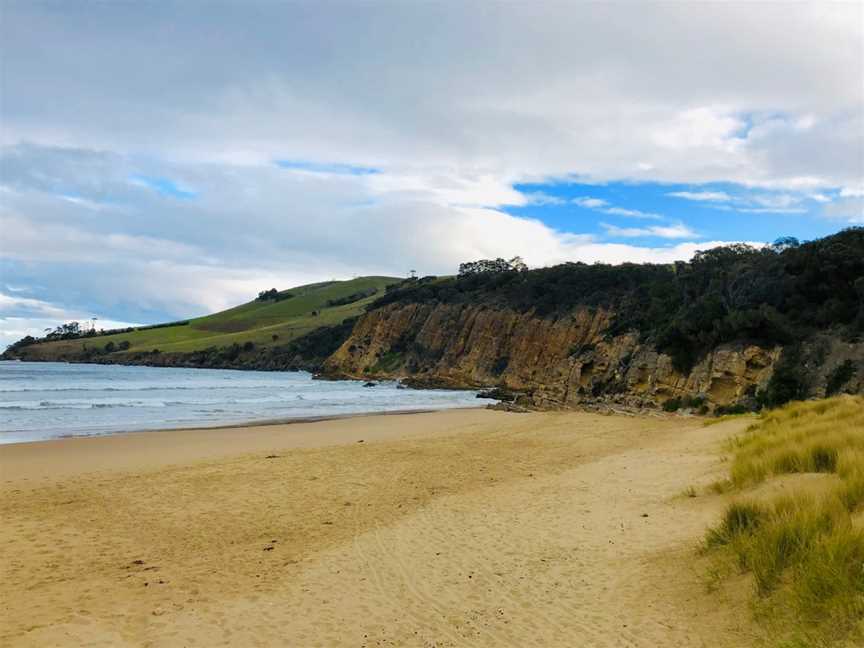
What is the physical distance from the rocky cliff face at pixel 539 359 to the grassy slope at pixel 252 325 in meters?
43.1

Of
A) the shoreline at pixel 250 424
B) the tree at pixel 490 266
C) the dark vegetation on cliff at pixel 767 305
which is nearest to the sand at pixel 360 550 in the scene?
the shoreline at pixel 250 424

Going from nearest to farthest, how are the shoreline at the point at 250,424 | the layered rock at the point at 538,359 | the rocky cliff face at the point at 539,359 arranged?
the shoreline at the point at 250,424 < the rocky cliff face at the point at 539,359 < the layered rock at the point at 538,359

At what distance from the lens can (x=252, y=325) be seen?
14638 cm

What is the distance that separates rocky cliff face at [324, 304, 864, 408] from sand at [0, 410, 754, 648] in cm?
1541

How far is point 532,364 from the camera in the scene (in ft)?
207

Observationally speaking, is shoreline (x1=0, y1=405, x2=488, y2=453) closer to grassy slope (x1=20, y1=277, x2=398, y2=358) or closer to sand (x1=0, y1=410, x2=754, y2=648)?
sand (x1=0, y1=410, x2=754, y2=648)

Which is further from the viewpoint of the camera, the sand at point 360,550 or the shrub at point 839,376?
the shrub at point 839,376

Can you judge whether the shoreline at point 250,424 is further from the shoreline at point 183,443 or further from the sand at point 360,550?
the sand at point 360,550

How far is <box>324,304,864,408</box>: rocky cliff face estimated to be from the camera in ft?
102

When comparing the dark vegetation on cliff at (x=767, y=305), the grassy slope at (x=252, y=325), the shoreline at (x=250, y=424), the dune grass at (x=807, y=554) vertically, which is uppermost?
the grassy slope at (x=252, y=325)

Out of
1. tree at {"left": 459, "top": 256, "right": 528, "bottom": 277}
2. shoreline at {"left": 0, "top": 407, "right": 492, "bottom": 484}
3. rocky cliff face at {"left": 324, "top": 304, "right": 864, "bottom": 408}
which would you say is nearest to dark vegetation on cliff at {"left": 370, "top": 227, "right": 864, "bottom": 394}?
rocky cliff face at {"left": 324, "top": 304, "right": 864, "bottom": 408}

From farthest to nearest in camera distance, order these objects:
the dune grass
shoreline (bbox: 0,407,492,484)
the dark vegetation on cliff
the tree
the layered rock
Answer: the tree, the layered rock, the dark vegetation on cliff, shoreline (bbox: 0,407,492,484), the dune grass

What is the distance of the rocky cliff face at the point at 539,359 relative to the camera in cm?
3105

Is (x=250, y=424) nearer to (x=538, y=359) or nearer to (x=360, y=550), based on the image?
(x=360, y=550)
